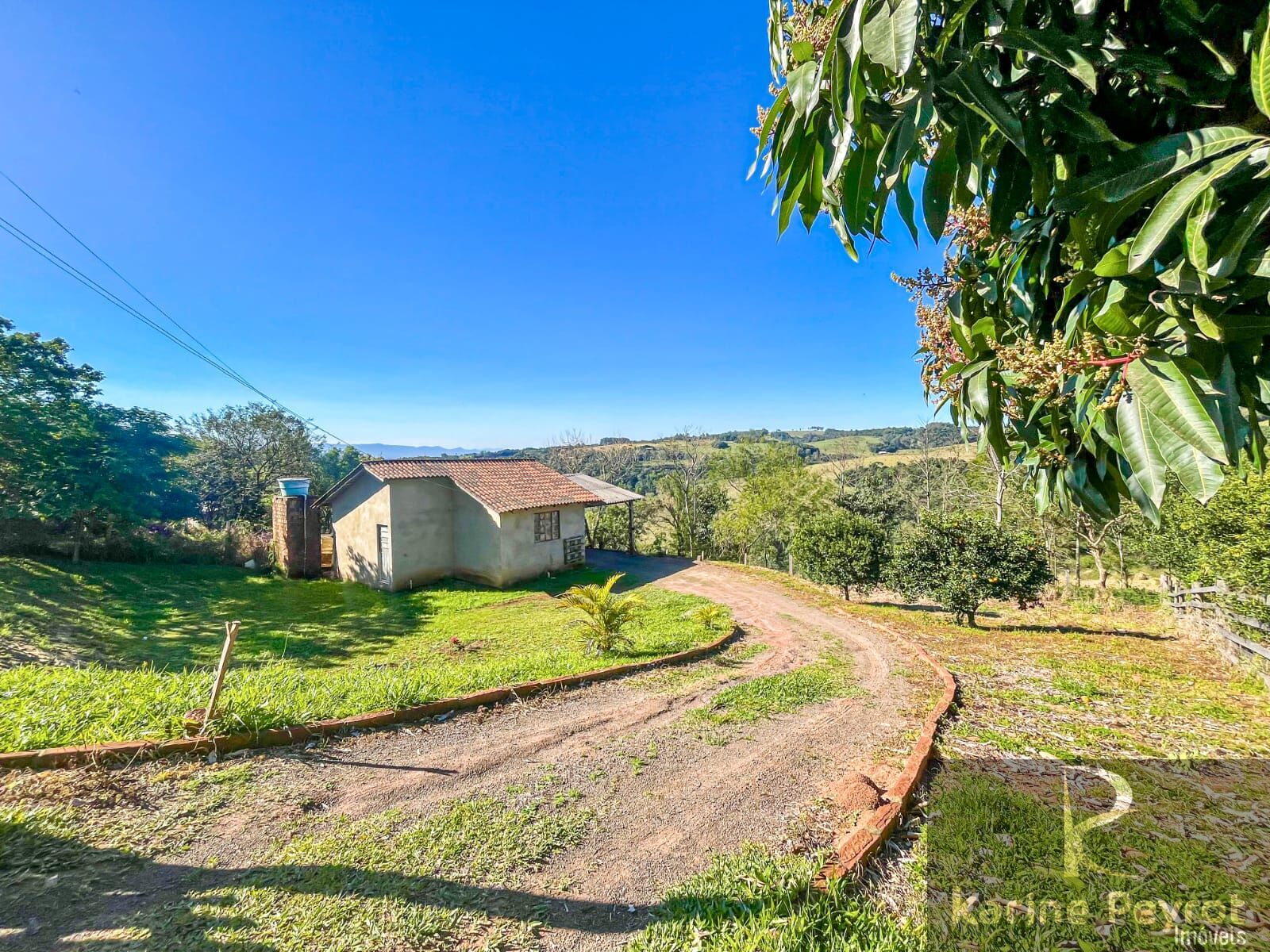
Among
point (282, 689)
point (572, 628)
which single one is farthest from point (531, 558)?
point (282, 689)

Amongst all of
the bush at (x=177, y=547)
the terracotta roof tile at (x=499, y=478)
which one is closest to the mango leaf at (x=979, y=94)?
the terracotta roof tile at (x=499, y=478)

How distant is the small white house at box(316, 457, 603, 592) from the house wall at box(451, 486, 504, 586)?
0.03 meters

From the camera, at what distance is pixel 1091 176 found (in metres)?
1.34

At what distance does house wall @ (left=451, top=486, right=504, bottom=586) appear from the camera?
54.3 feet

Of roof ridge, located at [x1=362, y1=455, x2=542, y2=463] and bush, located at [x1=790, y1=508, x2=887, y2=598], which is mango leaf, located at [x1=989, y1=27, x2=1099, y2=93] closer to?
bush, located at [x1=790, y1=508, x2=887, y2=598]

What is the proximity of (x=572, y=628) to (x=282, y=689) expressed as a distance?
19.9ft

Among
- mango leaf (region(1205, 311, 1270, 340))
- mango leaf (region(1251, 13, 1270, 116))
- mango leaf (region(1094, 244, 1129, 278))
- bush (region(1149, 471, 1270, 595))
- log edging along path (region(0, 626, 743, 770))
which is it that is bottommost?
log edging along path (region(0, 626, 743, 770))

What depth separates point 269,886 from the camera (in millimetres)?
2771

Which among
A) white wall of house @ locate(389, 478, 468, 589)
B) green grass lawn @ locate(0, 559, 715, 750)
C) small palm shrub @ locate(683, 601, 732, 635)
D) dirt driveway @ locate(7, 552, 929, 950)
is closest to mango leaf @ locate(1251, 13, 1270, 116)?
dirt driveway @ locate(7, 552, 929, 950)

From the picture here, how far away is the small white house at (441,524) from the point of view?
54.0 ft

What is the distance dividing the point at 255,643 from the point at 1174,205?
45.4ft

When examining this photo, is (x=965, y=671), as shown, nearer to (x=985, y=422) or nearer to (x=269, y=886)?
(x=985, y=422)

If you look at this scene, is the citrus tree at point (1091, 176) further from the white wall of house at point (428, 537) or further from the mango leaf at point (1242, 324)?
the white wall of house at point (428, 537)

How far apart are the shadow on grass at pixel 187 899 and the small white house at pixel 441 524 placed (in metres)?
13.5
